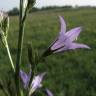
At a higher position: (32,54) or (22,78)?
(32,54)

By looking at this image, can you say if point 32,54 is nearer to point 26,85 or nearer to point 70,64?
point 26,85

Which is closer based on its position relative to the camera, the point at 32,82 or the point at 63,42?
the point at 63,42

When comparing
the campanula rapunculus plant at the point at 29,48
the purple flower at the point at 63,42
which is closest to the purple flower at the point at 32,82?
the campanula rapunculus plant at the point at 29,48

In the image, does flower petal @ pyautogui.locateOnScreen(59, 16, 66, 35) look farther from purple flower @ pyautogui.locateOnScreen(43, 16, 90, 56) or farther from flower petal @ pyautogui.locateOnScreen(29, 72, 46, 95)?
flower petal @ pyautogui.locateOnScreen(29, 72, 46, 95)

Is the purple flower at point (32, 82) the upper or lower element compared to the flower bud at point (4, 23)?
lower

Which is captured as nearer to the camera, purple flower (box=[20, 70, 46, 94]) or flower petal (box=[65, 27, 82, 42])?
flower petal (box=[65, 27, 82, 42])

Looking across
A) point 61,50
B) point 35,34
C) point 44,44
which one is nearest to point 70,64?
point 44,44

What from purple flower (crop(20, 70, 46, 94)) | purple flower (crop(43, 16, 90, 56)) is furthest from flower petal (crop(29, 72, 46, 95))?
purple flower (crop(43, 16, 90, 56))

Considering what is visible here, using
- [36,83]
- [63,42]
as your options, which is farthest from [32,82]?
[63,42]

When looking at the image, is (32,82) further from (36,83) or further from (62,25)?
(62,25)

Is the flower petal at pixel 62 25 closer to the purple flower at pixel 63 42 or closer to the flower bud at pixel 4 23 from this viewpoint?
the purple flower at pixel 63 42

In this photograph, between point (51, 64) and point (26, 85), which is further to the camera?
point (51, 64)
